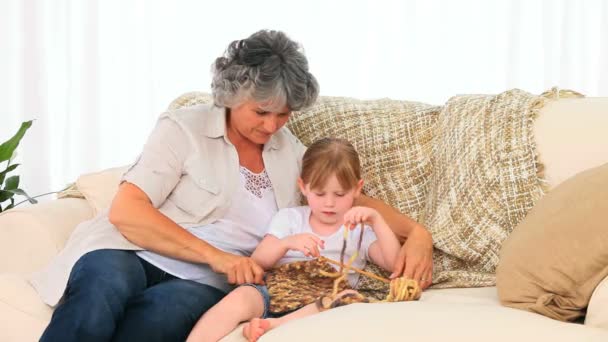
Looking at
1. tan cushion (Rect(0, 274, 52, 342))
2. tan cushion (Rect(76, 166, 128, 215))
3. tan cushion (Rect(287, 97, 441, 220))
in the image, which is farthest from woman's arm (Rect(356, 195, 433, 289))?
tan cushion (Rect(0, 274, 52, 342))

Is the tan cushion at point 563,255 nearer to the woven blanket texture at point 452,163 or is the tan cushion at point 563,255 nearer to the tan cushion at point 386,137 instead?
the woven blanket texture at point 452,163

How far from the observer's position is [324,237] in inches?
95.7

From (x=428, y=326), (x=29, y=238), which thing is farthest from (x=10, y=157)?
(x=428, y=326)

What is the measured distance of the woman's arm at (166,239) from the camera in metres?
2.28

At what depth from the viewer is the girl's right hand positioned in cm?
223

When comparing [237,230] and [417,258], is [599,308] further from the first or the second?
[237,230]

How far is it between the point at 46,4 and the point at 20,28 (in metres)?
0.16

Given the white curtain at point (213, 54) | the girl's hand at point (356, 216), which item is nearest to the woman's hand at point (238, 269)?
the girl's hand at point (356, 216)

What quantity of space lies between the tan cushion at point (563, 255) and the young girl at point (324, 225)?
14.8 inches

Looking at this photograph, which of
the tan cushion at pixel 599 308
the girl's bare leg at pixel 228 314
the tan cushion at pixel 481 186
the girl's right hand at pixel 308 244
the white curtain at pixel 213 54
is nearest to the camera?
the tan cushion at pixel 599 308

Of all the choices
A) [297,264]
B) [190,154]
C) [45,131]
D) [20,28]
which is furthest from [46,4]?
[297,264]

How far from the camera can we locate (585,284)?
1.97 m

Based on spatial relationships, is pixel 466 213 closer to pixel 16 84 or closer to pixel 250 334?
pixel 250 334

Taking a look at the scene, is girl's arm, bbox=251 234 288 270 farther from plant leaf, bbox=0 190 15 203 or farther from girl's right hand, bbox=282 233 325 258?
plant leaf, bbox=0 190 15 203
